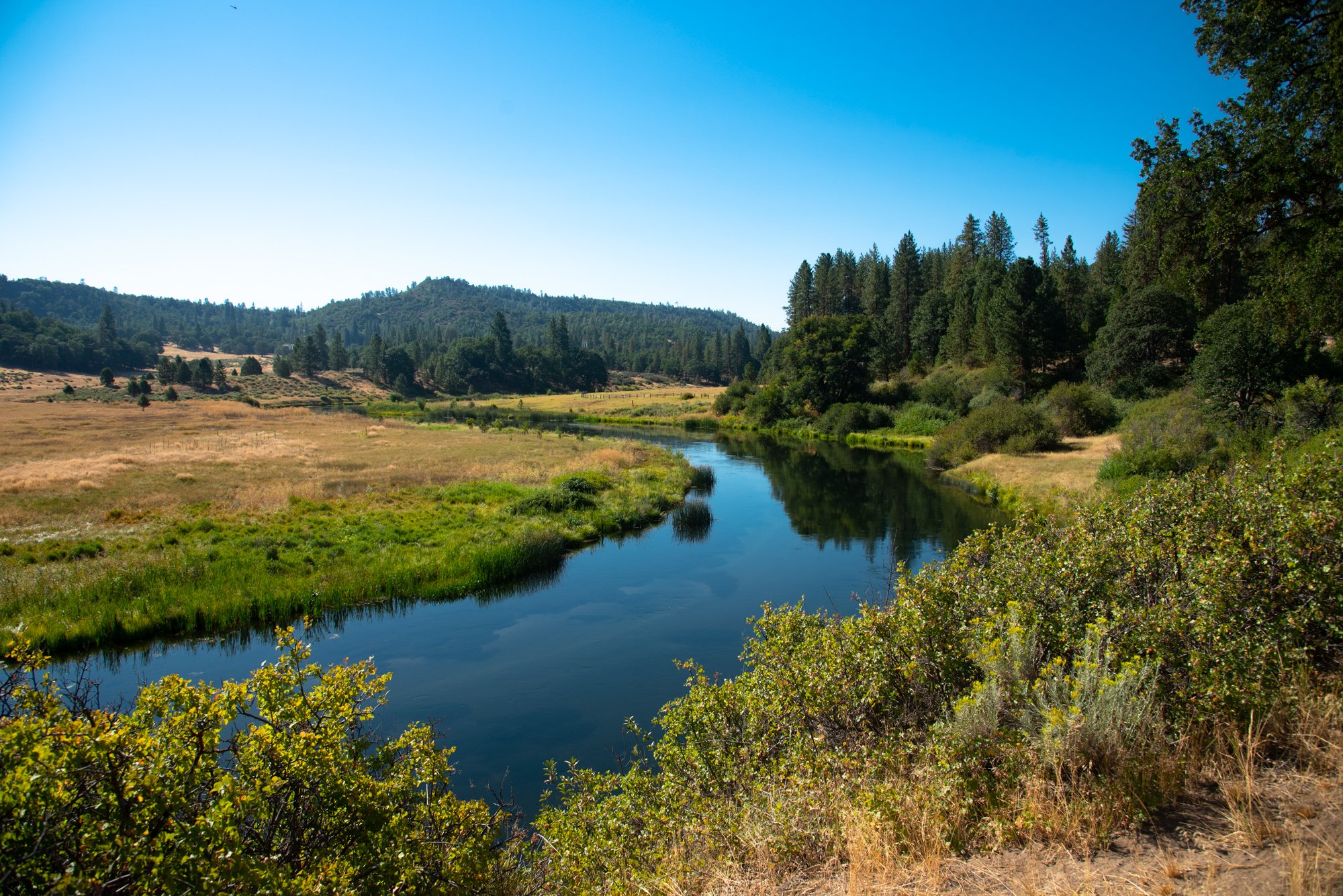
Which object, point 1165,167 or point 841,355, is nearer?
point 1165,167

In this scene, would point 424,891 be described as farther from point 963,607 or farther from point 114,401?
point 114,401

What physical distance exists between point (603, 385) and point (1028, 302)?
106 meters

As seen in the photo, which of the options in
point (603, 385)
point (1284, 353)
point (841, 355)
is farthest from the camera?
point (603, 385)

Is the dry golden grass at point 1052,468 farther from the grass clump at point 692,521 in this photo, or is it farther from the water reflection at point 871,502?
the grass clump at point 692,521

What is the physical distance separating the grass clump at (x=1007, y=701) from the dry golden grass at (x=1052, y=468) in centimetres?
2260

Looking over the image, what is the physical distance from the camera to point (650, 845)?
6820 mm

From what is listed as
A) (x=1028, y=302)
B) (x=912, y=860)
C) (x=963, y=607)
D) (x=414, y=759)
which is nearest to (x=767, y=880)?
(x=912, y=860)

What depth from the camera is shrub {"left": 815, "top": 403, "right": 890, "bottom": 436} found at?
70.3 m

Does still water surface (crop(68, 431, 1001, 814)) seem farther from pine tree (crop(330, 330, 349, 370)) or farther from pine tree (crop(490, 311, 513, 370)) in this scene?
pine tree (crop(330, 330, 349, 370))

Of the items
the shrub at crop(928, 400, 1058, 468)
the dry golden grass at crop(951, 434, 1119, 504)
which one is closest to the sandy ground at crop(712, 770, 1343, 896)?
the dry golden grass at crop(951, 434, 1119, 504)

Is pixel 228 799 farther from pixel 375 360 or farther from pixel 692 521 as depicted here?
pixel 375 360

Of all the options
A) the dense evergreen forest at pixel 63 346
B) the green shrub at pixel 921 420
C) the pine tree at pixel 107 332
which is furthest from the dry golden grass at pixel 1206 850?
the pine tree at pixel 107 332

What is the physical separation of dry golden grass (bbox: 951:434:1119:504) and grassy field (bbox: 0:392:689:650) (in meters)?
19.2

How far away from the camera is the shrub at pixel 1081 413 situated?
48.9 meters
